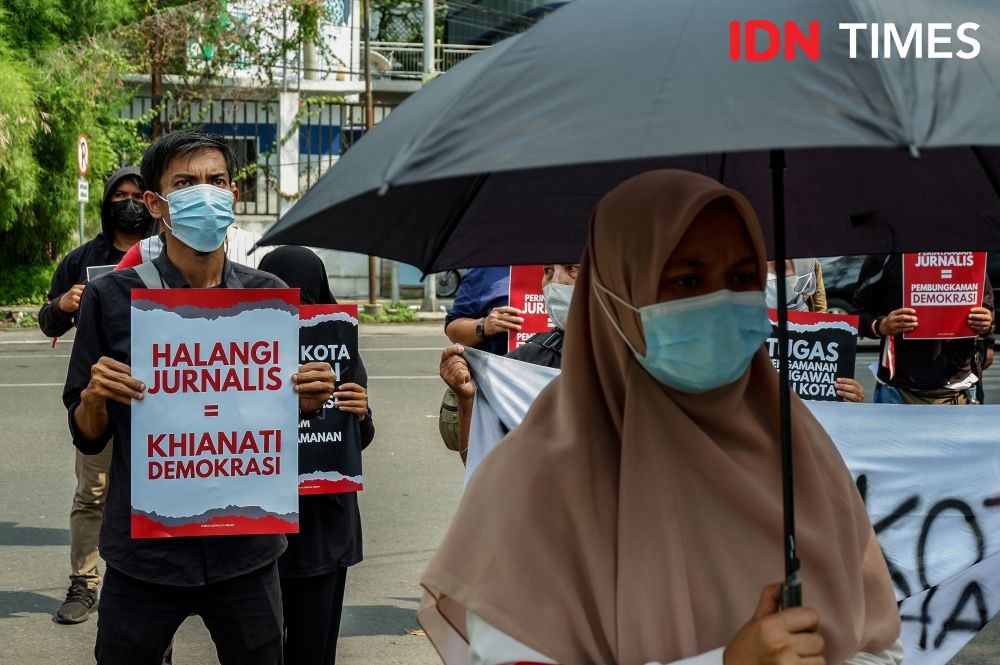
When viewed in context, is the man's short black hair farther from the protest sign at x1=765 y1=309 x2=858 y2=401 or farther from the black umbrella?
the protest sign at x1=765 y1=309 x2=858 y2=401

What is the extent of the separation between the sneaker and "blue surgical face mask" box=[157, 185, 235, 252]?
9.28ft

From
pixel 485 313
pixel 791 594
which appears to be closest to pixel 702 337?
pixel 791 594

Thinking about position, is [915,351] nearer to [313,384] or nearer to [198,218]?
[313,384]

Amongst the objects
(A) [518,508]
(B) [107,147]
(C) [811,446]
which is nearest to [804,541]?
(C) [811,446]

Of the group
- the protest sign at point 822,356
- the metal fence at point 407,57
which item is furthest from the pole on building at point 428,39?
the protest sign at point 822,356

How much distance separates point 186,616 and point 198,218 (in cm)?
108

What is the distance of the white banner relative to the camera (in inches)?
156

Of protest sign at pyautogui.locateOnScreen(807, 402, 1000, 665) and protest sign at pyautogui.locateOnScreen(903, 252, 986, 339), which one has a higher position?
protest sign at pyautogui.locateOnScreen(903, 252, 986, 339)

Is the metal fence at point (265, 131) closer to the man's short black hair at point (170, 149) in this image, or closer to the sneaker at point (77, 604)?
the sneaker at point (77, 604)

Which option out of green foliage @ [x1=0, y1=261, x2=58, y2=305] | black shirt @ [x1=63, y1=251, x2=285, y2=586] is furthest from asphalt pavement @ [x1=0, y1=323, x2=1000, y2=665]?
green foliage @ [x1=0, y1=261, x2=58, y2=305]

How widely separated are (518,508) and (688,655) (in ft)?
1.20

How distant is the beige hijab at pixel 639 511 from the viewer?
2.14 meters

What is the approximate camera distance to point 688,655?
7.00ft

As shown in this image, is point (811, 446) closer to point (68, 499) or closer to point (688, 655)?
point (688, 655)
